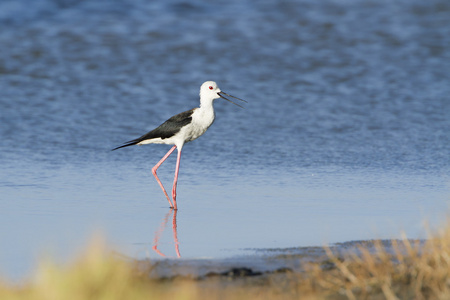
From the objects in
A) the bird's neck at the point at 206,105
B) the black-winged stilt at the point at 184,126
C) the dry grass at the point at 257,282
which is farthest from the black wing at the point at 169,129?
the dry grass at the point at 257,282

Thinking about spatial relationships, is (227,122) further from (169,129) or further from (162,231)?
(162,231)

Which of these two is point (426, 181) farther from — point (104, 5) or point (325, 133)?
point (104, 5)

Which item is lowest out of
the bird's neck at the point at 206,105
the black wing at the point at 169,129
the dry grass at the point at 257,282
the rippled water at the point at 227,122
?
the rippled water at the point at 227,122

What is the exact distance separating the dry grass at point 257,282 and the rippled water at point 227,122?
2.85 ft

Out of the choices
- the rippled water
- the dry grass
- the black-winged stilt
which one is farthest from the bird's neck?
the dry grass

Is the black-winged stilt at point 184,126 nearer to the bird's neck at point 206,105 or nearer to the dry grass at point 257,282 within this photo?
the bird's neck at point 206,105

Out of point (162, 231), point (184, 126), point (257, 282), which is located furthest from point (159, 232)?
point (184, 126)

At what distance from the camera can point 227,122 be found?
12.2m

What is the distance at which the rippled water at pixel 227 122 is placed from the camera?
22.6 feet

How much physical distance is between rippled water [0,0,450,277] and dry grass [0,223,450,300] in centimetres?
87

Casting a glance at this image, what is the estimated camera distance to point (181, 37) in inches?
661

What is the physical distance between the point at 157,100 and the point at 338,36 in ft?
17.1

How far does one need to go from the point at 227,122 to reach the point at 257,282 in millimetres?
7431

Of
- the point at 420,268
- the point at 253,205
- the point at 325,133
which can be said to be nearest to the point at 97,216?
the point at 253,205
